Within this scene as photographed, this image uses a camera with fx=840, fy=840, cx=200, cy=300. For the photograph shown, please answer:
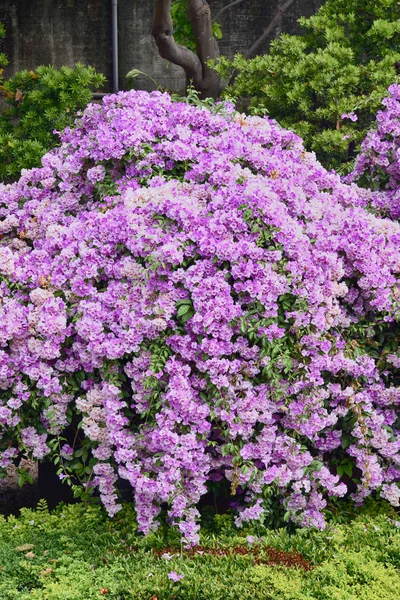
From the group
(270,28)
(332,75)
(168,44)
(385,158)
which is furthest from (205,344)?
(270,28)

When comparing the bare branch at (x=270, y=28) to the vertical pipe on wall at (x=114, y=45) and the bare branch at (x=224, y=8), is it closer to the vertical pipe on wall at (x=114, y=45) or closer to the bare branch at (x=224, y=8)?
the bare branch at (x=224, y=8)

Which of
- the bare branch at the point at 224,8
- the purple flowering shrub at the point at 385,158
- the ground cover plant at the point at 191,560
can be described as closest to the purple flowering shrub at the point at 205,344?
the ground cover plant at the point at 191,560

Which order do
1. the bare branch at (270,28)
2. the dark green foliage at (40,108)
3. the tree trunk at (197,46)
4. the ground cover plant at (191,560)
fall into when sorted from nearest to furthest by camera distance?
the ground cover plant at (191,560)
the dark green foliage at (40,108)
the tree trunk at (197,46)
the bare branch at (270,28)

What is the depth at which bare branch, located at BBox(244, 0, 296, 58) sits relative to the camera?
11.0 m

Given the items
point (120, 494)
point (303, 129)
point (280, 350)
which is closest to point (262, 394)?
point (280, 350)

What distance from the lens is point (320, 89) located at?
7.93 meters

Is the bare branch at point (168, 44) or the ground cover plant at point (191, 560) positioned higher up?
the bare branch at point (168, 44)

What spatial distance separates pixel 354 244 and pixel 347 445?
995 mm

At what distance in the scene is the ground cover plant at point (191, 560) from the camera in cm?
323

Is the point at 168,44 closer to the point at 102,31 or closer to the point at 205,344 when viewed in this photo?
the point at 102,31

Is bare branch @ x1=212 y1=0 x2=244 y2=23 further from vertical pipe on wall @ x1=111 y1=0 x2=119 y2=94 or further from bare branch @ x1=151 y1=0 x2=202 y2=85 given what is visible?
vertical pipe on wall @ x1=111 y1=0 x2=119 y2=94

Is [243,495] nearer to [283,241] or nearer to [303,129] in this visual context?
[283,241]

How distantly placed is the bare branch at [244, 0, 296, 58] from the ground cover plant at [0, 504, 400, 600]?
8.22 m

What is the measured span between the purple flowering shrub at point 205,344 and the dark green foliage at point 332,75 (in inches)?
137
